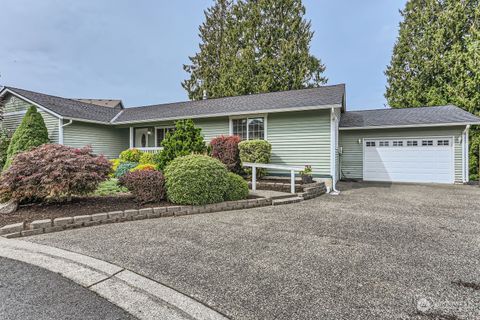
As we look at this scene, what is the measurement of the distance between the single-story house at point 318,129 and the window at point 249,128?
0.04 metres

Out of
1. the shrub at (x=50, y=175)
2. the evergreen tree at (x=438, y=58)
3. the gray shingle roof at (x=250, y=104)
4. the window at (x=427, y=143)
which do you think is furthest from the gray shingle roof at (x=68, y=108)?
the evergreen tree at (x=438, y=58)

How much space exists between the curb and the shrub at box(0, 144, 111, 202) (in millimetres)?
1737

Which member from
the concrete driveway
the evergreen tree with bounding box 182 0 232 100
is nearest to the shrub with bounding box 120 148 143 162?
the concrete driveway

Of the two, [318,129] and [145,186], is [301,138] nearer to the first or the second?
[318,129]

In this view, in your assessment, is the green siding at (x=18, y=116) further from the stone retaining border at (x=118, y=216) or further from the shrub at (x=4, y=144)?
the stone retaining border at (x=118, y=216)

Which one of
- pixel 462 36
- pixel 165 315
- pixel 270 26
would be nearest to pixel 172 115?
pixel 165 315

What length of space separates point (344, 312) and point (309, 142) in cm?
818

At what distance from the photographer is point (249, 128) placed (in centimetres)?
1109

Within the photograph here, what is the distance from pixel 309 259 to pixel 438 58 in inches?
846

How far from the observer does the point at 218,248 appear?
352 centimetres

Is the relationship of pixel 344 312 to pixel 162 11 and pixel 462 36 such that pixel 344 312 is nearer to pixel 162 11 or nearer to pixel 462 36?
pixel 162 11

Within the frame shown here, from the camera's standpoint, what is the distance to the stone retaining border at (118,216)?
4160 mm

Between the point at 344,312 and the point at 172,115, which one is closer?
the point at 344,312

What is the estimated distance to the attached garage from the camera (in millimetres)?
11039
